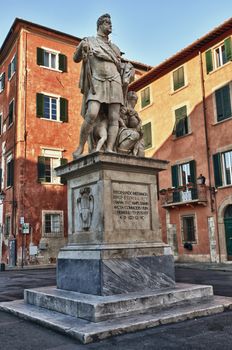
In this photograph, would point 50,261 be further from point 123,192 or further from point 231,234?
point 123,192

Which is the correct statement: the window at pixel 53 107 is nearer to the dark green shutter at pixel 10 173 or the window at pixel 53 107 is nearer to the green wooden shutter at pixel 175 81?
the dark green shutter at pixel 10 173

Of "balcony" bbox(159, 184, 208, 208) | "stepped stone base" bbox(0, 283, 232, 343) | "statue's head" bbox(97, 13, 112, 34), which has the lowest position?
"stepped stone base" bbox(0, 283, 232, 343)

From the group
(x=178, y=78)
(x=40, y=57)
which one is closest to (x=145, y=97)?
(x=178, y=78)

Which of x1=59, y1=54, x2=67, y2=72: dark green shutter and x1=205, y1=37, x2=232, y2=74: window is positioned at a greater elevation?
x1=59, y1=54, x2=67, y2=72: dark green shutter

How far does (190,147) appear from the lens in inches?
956

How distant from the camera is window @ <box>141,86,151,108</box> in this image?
94.9ft

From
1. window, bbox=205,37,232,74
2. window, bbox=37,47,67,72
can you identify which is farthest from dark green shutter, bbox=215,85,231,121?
window, bbox=37,47,67,72

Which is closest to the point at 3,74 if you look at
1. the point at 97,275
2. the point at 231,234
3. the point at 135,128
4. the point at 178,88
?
the point at 178,88

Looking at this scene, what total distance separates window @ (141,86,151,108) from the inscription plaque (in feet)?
76.6

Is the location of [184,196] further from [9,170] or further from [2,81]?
[2,81]

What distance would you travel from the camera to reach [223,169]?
21969 mm

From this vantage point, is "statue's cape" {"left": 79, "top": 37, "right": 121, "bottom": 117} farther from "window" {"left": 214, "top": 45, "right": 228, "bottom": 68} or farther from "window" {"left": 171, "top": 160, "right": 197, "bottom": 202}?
"window" {"left": 214, "top": 45, "right": 228, "bottom": 68}

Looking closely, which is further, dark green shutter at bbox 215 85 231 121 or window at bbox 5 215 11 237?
window at bbox 5 215 11 237

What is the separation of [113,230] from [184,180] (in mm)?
19332
